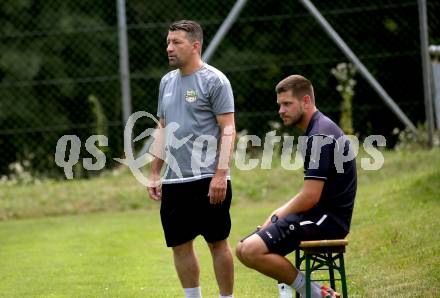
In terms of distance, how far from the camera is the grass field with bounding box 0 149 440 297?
8.00 m

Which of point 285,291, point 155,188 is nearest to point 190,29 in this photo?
point 155,188

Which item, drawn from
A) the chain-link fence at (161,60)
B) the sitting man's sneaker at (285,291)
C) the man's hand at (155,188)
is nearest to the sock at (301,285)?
the sitting man's sneaker at (285,291)

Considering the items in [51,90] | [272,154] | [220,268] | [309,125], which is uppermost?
[51,90]

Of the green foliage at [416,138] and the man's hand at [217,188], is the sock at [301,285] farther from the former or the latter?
the green foliage at [416,138]

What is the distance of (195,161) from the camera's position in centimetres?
678

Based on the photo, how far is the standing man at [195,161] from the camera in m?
6.75

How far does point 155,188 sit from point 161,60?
1117cm

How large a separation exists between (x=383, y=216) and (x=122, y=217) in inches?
147

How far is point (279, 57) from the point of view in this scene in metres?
18.5

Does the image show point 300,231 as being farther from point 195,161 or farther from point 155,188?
point 155,188

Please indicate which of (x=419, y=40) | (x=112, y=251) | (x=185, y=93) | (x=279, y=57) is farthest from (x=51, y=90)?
(x=185, y=93)

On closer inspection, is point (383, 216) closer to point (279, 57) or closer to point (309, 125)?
point (309, 125)

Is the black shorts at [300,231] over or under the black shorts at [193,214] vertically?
under

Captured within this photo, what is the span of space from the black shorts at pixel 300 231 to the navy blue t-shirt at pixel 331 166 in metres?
0.04
